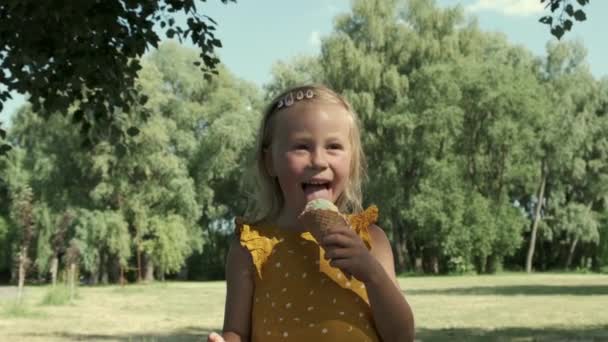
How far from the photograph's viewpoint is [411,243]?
5300 cm

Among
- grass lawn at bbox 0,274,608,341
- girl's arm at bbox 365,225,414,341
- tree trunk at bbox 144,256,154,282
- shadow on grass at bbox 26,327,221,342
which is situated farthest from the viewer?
tree trunk at bbox 144,256,154,282

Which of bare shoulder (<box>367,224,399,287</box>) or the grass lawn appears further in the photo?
the grass lawn

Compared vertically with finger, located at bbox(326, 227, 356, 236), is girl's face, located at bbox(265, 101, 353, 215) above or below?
above

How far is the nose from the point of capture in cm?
234

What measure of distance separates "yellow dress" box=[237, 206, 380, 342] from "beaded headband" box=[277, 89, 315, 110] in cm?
35

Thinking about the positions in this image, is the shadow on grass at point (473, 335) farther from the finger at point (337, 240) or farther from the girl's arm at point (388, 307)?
the finger at point (337, 240)

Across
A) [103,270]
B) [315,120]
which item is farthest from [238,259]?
[103,270]

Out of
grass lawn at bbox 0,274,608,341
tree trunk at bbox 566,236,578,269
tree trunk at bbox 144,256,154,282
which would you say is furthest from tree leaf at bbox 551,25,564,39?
tree trunk at bbox 566,236,578,269

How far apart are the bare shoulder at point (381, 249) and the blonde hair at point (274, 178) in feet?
0.39

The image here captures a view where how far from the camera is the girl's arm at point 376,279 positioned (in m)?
2.08

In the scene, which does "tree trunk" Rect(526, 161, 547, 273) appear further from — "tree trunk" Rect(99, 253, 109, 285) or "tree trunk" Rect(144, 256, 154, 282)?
"tree trunk" Rect(99, 253, 109, 285)

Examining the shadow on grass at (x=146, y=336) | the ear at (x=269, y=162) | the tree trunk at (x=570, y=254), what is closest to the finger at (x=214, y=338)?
the ear at (x=269, y=162)

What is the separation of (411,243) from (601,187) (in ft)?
36.7

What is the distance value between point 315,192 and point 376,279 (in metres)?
0.30
